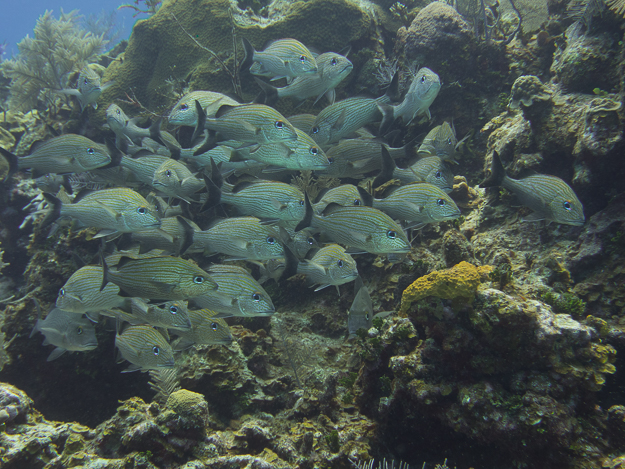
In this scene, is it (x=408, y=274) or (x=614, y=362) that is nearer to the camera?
(x=614, y=362)

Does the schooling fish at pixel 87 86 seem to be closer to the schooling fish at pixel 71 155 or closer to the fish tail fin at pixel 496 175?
the schooling fish at pixel 71 155

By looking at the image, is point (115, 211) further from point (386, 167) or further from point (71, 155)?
point (386, 167)

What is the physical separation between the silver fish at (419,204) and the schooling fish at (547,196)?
3.02 ft

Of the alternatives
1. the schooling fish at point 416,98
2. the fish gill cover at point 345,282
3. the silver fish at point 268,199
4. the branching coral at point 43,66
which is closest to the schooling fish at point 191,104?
the fish gill cover at point 345,282

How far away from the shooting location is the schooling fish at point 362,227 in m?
3.43

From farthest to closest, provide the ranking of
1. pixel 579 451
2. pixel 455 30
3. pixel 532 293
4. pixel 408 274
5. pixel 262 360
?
1. pixel 455 30
2. pixel 262 360
3. pixel 408 274
4. pixel 532 293
5. pixel 579 451

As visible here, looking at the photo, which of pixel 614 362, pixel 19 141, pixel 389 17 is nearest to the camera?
pixel 614 362

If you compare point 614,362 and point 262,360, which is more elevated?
point 614,362

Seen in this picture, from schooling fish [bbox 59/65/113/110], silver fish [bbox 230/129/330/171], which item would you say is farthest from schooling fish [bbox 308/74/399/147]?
schooling fish [bbox 59/65/113/110]

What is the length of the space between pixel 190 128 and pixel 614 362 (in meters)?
7.87

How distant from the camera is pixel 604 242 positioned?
3.69 metres

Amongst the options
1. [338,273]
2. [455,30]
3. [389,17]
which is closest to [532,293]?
[338,273]

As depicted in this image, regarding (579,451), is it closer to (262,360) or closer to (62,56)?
(262,360)

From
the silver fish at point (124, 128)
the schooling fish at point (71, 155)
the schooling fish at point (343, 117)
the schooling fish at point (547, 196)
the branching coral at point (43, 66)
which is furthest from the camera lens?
the branching coral at point (43, 66)
